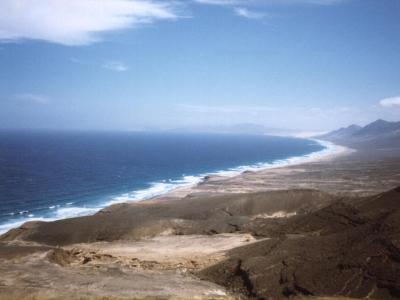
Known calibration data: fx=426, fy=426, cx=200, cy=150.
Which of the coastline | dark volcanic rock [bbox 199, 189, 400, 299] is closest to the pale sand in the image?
the coastline

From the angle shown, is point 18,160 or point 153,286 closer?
point 153,286

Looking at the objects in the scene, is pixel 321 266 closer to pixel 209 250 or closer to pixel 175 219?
pixel 209 250

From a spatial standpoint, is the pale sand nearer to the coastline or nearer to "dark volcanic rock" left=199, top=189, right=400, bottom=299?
the coastline

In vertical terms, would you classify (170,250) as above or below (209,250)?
below

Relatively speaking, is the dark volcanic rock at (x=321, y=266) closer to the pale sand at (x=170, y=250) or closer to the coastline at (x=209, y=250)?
the coastline at (x=209, y=250)

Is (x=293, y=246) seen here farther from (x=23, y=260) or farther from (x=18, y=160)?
(x=18, y=160)

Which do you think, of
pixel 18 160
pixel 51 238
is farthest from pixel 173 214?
pixel 18 160

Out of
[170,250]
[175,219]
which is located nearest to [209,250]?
[170,250]

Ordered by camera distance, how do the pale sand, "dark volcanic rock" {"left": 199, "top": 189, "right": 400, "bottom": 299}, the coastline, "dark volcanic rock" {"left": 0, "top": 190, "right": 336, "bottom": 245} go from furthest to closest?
"dark volcanic rock" {"left": 0, "top": 190, "right": 336, "bottom": 245}, the pale sand, the coastline, "dark volcanic rock" {"left": 199, "top": 189, "right": 400, "bottom": 299}
